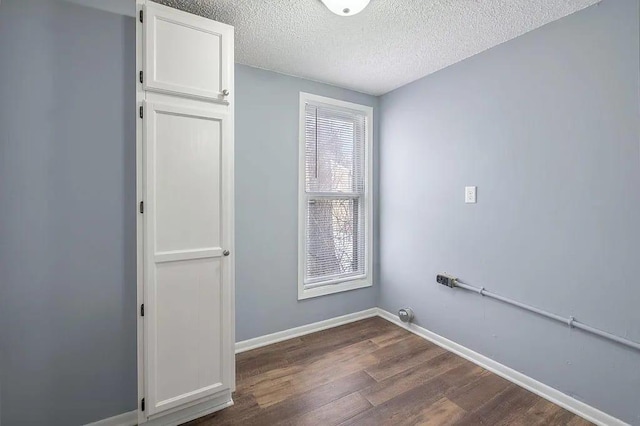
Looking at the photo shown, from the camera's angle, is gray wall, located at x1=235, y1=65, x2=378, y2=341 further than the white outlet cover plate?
Yes

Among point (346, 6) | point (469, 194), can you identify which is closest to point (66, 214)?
point (346, 6)

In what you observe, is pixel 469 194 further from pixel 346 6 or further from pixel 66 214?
pixel 66 214

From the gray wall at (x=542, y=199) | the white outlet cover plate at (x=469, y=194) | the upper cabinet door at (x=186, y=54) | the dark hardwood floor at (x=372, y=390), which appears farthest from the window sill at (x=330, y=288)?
the upper cabinet door at (x=186, y=54)

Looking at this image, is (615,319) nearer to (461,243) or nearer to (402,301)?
(461,243)

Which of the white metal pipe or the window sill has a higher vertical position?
the white metal pipe

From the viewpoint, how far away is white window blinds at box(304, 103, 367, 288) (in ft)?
8.97

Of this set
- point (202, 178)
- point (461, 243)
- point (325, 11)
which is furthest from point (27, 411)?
point (461, 243)

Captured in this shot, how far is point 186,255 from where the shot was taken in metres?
1.58

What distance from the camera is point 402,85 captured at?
2816 millimetres

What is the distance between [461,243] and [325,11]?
1.96 meters

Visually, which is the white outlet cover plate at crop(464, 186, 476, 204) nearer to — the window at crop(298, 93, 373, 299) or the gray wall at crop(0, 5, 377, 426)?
the window at crop(298, 93, 373, 299)

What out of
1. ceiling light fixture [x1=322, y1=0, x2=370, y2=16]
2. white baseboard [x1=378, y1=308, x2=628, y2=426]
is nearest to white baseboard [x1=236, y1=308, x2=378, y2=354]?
white baseboard [x1=378, y1=308, x2=628, y2=426]

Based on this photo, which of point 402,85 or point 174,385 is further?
point 402,85

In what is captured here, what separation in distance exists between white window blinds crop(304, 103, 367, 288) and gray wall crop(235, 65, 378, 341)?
18 centimetres
